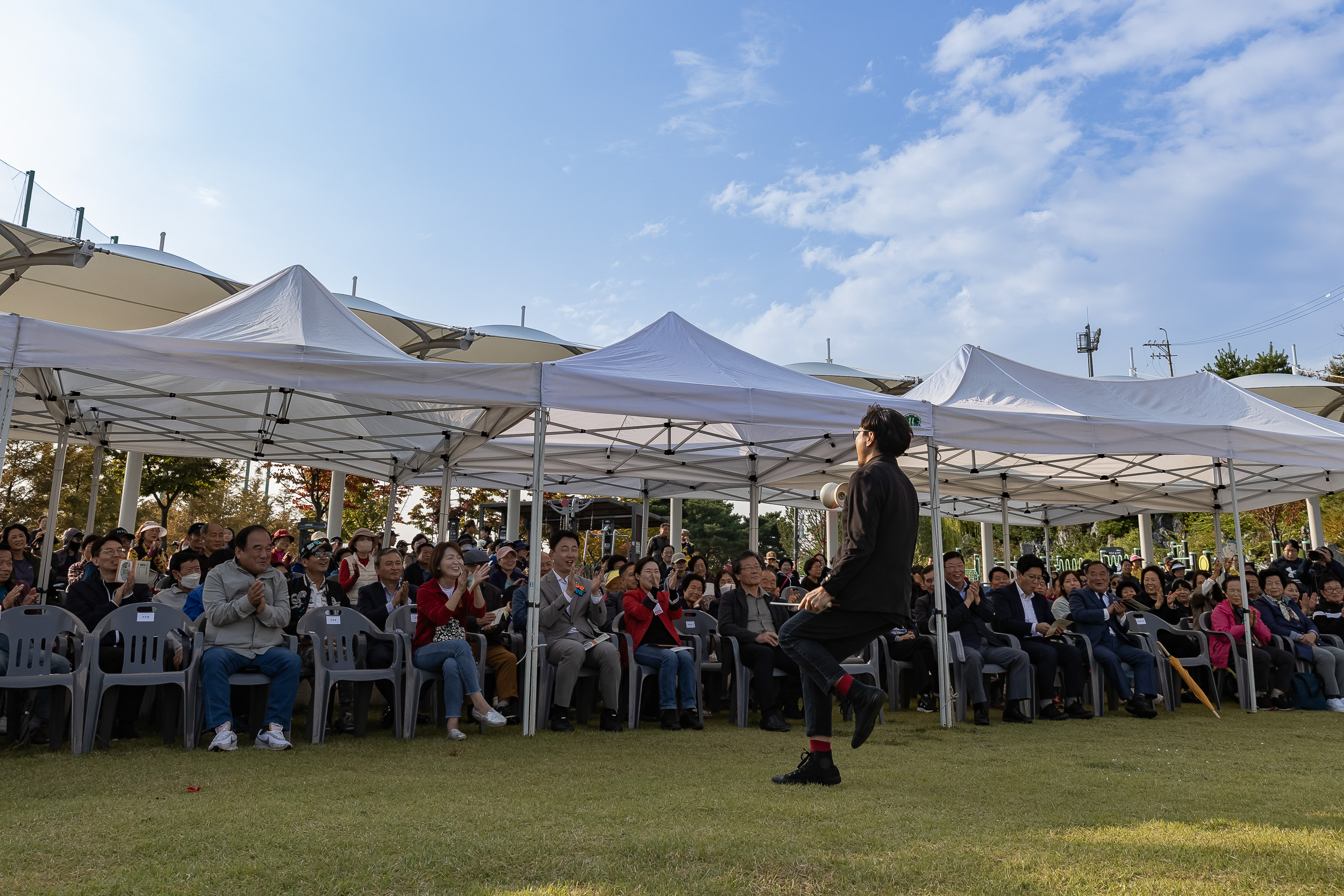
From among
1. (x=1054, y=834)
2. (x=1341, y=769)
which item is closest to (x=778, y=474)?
(x=1341, y=769)

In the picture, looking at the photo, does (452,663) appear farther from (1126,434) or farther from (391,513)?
(1126,434)

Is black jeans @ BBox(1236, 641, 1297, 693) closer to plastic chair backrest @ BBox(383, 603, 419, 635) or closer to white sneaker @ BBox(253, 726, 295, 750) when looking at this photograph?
plastic chair backrest @ BBox(383, 603, 419, 635)

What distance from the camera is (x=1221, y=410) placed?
928 centimetres

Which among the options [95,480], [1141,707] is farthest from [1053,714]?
[95,480]

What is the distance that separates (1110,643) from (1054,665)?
0.90 m

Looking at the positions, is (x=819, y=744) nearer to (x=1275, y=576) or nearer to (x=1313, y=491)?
(x=1275, y=576)

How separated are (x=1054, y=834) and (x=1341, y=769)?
303 centimetres

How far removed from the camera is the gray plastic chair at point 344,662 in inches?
226

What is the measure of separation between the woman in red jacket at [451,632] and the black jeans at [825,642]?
2.76 metres

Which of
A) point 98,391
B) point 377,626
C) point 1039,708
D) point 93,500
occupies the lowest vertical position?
point 1039,708

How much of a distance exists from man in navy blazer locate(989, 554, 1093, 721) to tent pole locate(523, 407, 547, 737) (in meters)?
4.17

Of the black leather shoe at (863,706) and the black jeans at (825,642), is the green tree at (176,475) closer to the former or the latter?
the black jeans at (825,642)

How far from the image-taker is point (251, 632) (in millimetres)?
5660

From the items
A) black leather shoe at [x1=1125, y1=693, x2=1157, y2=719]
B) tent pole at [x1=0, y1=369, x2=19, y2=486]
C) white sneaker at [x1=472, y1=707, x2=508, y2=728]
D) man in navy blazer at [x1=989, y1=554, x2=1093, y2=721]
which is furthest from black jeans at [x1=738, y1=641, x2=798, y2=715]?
tent pole at [x1=0, y1=369, x2=19, y2=486]
